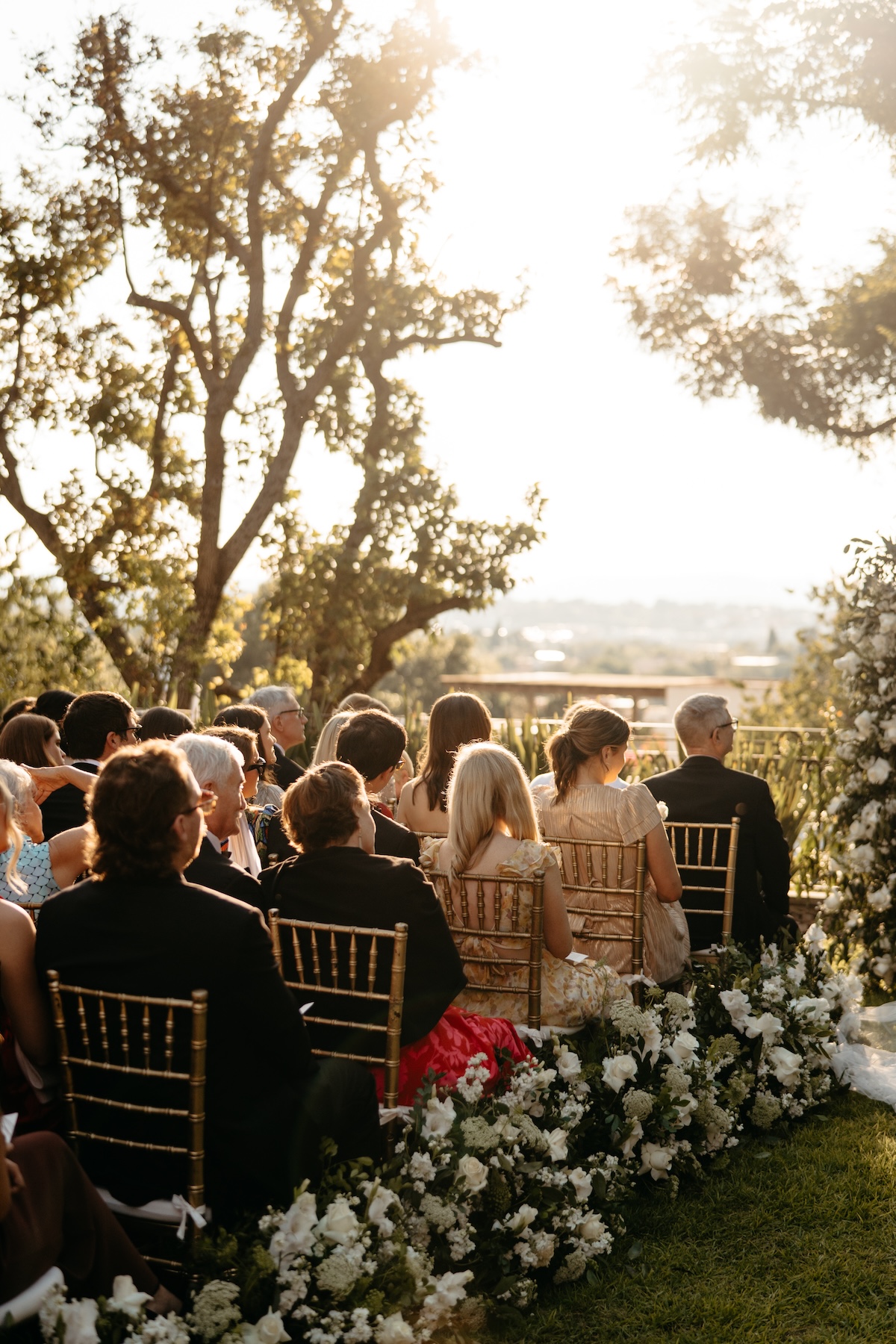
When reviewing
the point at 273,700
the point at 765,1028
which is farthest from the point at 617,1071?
the point at 273,700

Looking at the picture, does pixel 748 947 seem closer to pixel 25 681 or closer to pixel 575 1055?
pixel 575 1055

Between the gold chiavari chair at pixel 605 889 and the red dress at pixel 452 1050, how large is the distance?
804mm

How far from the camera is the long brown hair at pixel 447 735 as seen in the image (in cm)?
465

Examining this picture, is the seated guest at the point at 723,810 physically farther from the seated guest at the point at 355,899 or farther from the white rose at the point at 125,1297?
the white rose at the point at 125,1297

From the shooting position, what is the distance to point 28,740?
4836 millimetres

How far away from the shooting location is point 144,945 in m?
2.65

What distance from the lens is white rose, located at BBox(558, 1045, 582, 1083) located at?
3840mm

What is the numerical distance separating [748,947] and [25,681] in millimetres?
7212

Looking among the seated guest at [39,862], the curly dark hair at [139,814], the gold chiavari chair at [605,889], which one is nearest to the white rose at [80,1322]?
the curly dark hair at [139,814]

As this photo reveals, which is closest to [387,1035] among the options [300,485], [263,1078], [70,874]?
[263,1078]

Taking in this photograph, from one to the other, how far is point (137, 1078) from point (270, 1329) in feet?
1.88

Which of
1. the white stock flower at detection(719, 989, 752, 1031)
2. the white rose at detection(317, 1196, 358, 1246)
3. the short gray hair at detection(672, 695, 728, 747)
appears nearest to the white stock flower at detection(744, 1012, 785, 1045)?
the white stock flower at detection(719, 989, 752, 1031)

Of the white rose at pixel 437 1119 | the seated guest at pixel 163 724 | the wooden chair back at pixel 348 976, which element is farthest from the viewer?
the seated guest at pixel 163 724

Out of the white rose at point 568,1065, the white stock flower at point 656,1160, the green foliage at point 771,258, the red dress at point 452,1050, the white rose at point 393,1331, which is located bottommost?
the white stock flower at point 656,1160
